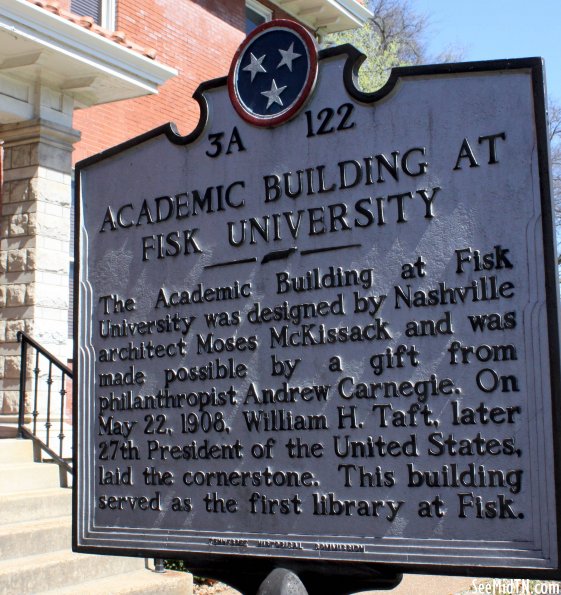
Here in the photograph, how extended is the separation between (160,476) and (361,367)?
95 centimetres

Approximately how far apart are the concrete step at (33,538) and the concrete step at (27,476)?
0.48m

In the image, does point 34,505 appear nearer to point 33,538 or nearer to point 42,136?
point 33,538

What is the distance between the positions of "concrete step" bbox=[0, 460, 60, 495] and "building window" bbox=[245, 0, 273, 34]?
28.7ft

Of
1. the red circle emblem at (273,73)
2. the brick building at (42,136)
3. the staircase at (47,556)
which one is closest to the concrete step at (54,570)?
the staircase at (47,556)

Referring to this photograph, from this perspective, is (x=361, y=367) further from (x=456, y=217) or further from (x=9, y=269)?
(x=9, y=269)

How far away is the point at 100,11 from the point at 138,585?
754 cm

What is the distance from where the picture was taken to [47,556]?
20.7 feet

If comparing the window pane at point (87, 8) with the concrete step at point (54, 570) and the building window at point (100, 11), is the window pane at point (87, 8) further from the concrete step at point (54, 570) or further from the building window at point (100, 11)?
the concrete step at point (54, 570)

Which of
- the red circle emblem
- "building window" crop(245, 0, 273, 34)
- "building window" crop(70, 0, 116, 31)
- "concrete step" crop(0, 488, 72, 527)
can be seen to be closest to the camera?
the red circle emblem

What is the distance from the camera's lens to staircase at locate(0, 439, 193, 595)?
6.04 m

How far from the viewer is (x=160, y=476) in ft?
10.7

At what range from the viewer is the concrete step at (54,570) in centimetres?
582

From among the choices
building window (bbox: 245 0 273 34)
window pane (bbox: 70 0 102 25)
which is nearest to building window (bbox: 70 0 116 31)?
window pane (bbox: 70 0 102 25)

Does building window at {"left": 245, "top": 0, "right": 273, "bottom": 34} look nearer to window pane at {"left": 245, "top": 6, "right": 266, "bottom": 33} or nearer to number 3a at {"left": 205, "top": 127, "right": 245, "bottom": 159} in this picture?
window pane at {"left": 245, "top": 6, "right": 266, "bottom": 33}
